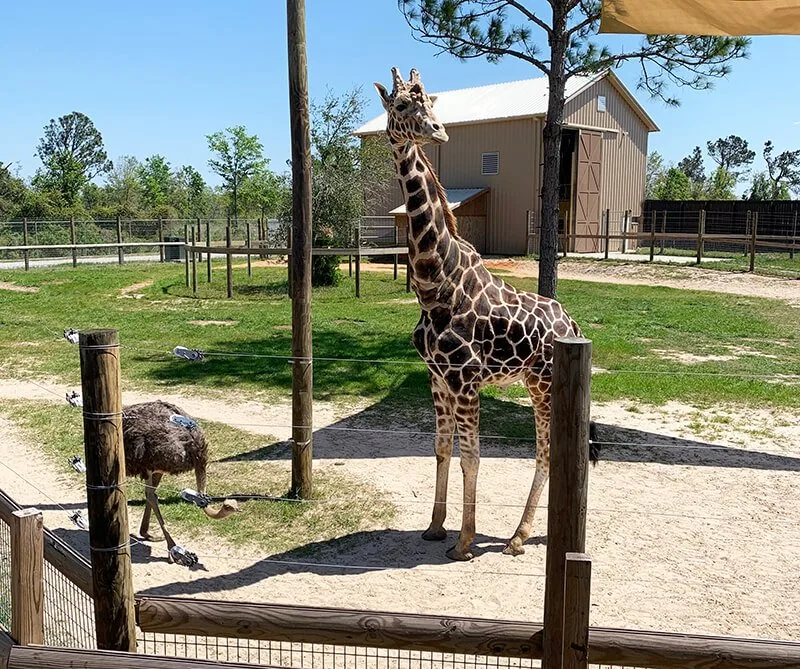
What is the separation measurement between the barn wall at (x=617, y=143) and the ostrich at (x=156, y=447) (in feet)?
85.0

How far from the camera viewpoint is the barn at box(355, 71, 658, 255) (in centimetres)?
2808

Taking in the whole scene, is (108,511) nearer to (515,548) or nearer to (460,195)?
(515,548)

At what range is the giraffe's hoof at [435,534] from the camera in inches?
214

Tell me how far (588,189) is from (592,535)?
85.0 ft

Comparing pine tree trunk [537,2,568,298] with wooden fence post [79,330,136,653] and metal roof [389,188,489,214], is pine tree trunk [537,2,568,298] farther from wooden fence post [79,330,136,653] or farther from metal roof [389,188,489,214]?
metal roof [389,188,489,214]

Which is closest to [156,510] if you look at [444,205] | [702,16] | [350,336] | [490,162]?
[444,205]

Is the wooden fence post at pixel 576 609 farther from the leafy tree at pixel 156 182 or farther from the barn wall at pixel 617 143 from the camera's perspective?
the leafy tree at pixel 156 182

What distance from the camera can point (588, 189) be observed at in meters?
29.7

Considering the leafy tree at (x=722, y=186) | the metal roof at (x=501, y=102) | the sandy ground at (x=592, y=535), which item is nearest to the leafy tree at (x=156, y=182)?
the metal roof at (x=501, y=102)

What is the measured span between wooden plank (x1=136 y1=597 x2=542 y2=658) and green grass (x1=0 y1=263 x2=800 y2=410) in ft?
8.91

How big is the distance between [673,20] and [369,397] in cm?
639

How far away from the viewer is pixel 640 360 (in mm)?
10984

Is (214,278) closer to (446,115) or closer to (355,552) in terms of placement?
(446,115)

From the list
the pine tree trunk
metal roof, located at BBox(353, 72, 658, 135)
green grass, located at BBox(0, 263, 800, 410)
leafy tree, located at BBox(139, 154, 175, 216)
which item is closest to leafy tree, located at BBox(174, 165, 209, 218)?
leafy tree, located at BBox(139, 154, 175, 216)
